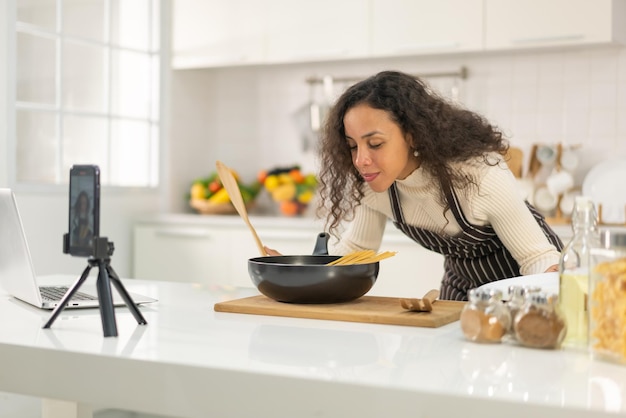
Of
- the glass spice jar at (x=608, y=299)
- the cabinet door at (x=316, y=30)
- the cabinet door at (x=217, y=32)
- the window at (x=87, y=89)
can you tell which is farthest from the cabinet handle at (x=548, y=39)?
the glass spice jar at (x=608, y=299)

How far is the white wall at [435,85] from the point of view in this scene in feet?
13.1

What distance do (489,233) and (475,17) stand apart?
196 cm

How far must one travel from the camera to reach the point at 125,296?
1.41 metres

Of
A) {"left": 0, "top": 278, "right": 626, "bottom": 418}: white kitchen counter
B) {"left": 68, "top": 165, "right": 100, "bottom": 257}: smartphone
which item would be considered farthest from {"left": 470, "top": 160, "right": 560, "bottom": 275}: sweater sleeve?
{"left": 68, "top": 165, "right": 100, "bottom": 257}: smartphone

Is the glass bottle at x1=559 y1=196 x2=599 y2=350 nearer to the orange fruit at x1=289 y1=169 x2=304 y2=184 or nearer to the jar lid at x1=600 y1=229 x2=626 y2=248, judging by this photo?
the jar lid at x1=600 y1=229 x2=626 y2=248

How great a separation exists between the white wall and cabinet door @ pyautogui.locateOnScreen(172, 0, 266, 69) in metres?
0.19

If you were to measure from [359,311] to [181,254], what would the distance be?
2.88 m

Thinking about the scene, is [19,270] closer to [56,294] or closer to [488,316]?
[56,294]

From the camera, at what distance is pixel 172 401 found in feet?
3.64

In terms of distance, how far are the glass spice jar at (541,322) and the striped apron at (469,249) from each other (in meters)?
0.90

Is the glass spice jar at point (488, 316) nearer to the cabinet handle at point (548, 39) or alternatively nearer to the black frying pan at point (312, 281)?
the black frying pan at point (312, 281)

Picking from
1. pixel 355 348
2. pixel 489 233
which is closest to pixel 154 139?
pixel 489 233

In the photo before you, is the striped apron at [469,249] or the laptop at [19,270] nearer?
the laptop at [19,270]

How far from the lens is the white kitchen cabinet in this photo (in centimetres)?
363
